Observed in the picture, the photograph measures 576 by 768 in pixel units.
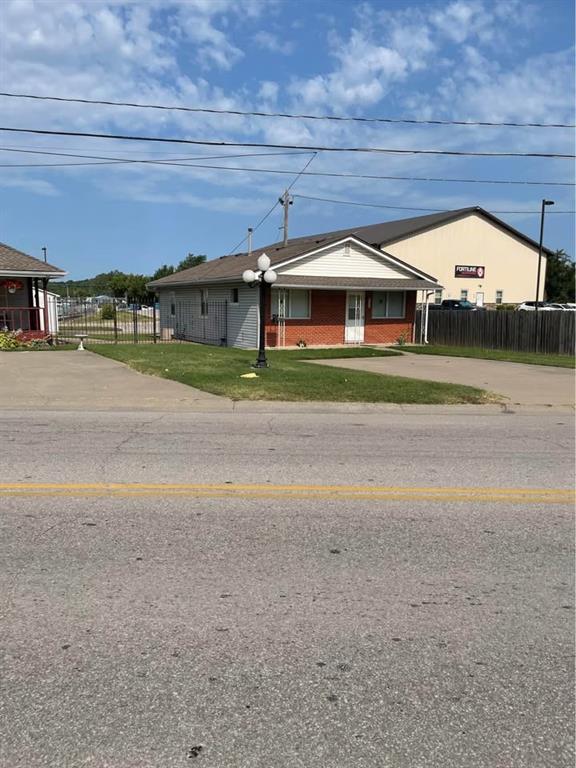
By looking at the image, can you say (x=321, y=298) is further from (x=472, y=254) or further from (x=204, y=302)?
(x=472, y=254)

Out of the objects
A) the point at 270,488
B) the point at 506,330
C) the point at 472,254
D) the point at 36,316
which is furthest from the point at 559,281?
the point at 270,488

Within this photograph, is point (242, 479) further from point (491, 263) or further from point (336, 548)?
point (491, 263)

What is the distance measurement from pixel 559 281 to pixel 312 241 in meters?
45.2

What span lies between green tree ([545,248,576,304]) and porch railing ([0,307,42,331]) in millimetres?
56215

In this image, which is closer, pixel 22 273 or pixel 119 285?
pixel 22 273

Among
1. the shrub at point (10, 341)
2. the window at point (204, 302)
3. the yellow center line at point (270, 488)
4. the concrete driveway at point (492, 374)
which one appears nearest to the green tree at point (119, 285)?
the window at point (204, 302)

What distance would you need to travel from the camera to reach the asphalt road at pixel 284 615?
94.7 inches

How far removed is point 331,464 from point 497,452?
2243 mm

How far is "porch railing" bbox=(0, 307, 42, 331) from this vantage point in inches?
878

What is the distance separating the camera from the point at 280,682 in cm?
273

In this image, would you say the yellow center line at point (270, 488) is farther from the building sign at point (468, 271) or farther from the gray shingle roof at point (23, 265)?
the building sign at point (468, 271)

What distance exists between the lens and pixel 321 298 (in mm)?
25094

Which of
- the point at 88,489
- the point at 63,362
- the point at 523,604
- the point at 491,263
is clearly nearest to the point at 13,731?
the point at 523,604

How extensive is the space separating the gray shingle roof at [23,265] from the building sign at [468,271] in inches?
1477
